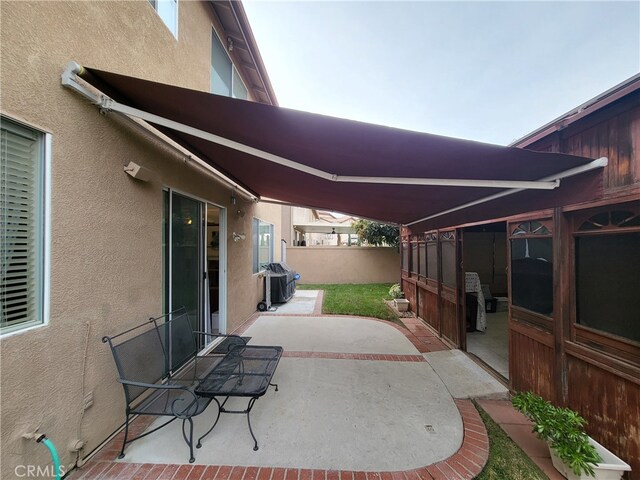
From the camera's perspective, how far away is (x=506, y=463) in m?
2.79

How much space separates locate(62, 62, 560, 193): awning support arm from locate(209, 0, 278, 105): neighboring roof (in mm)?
4461

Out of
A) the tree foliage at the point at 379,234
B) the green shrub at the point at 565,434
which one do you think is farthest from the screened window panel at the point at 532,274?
the tree foliage at the point at 379,234

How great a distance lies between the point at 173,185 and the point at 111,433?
10.9ft

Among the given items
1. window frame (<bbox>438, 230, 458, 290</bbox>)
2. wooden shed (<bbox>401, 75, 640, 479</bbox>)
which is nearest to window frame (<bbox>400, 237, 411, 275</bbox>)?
window frame (<bbox>438, 230, 458, 290</bbox>)

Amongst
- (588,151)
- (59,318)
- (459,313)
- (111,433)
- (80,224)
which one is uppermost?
(588,151)

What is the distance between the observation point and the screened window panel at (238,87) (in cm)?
718

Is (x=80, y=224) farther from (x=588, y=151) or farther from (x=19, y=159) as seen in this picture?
(x=588, y=151)

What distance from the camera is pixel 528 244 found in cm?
392

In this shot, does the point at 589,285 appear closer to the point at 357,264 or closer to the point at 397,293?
the point at 397,293

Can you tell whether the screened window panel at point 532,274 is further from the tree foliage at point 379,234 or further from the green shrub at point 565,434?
Result: the tree foliage at point 379,234

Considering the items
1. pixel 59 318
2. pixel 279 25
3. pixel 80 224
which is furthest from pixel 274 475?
pixel 279 25

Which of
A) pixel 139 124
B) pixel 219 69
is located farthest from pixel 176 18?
pixel 139 124

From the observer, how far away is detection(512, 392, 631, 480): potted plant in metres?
2.40

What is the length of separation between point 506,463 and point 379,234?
44.7 feet
